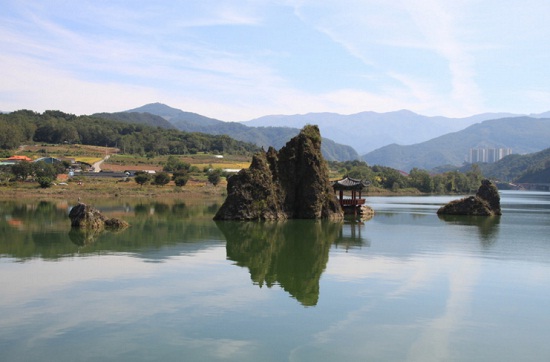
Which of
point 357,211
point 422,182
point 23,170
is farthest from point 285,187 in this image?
point 422,182

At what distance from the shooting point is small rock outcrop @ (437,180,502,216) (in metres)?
62.7

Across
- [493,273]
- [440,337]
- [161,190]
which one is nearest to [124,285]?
[440,337]

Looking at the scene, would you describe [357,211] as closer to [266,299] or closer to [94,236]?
[94,236]

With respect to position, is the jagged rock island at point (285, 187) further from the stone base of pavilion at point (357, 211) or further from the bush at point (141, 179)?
the bush at point (141, 179)

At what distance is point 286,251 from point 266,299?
38.5ft

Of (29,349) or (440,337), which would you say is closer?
(29,349)

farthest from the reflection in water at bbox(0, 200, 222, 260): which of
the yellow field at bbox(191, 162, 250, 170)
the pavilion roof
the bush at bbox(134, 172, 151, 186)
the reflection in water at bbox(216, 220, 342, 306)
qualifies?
the yellow field at bbox(191, 162, 250, 170)

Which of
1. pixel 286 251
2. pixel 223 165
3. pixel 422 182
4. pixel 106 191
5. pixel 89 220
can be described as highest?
pixel 223 165

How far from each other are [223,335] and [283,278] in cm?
798

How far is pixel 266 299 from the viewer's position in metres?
17.9

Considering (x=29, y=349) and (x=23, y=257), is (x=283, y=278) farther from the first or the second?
(x=23, y=257)

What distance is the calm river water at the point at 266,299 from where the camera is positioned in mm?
13148

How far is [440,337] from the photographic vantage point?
14.2m

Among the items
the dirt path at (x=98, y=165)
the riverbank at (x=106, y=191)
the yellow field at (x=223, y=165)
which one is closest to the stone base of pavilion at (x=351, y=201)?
the riverbank at (x=106, y=191)
